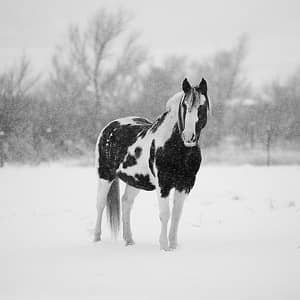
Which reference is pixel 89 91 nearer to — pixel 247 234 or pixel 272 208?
pixel 272 208

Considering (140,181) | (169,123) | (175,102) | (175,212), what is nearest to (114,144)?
(140,181)

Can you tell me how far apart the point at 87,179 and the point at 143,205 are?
3.54 meters

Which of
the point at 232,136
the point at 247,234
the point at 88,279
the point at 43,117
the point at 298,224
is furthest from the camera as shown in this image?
the point at 232,136

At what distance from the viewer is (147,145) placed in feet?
15.9

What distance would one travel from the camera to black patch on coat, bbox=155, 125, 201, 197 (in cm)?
446

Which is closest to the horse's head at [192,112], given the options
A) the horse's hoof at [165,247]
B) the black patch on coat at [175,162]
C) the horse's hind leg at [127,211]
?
the black patch on coat at [175,162]

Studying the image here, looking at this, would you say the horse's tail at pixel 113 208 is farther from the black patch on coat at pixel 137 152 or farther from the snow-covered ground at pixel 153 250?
the black patch on coat at pixel 137 152

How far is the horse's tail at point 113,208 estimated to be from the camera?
18.3ft

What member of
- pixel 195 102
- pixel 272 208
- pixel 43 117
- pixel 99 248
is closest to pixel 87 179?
pixel 272 208

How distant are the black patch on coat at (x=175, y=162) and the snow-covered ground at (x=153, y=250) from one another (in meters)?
0.79

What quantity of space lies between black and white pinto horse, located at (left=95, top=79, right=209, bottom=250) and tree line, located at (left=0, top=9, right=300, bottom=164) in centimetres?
1202

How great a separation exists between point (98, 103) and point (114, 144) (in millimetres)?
17708

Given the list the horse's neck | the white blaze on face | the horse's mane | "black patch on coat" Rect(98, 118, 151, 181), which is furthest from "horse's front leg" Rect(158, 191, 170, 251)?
the horse's mane

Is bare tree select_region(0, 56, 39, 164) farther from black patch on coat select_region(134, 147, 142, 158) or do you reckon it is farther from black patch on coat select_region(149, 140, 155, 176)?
black patch on coat select_region(149, 140, 155, 176)
